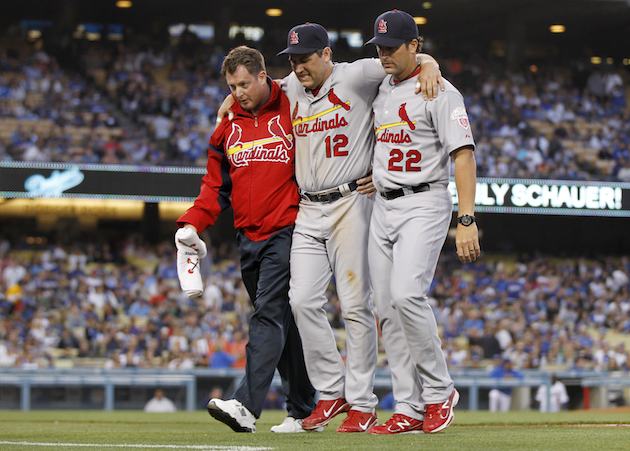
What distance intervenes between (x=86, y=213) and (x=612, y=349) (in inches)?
409

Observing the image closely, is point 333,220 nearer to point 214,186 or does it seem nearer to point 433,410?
point 214,186

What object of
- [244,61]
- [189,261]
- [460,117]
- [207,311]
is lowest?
[207,311]

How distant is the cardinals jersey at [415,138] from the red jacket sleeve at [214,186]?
0.95 meters

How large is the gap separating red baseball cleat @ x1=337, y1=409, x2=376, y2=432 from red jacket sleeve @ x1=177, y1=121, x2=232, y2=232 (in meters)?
1.31

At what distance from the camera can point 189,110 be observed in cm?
2486

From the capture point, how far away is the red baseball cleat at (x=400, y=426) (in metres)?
6.07

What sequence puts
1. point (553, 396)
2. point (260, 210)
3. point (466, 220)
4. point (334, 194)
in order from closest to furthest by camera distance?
point (466, 220), point (334, 194), point (260, 210), point (553, 396)

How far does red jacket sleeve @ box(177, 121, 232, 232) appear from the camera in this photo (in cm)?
672

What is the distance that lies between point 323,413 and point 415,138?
1.54 metres

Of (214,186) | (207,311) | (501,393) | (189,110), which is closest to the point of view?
(214,186)

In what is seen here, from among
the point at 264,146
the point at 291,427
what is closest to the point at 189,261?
the point at 264,146

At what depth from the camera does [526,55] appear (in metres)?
29.6

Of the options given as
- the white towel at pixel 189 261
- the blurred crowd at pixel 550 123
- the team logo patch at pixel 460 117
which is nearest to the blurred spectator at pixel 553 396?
the blurred crowd at pixel 550 123

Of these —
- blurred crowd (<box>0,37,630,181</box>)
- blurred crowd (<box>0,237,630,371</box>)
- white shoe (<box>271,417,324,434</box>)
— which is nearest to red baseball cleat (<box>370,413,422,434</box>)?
white shoe (<box>271,417,324,434</box>)
